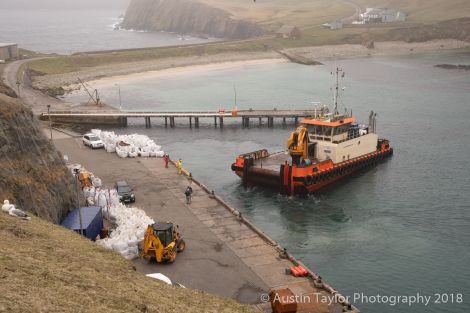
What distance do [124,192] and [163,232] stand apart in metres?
11.2

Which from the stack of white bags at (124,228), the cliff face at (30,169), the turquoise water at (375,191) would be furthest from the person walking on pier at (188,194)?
the cliff face at (30,169)

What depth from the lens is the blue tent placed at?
2989cm

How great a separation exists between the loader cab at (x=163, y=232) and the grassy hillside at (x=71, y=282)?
4.80 m

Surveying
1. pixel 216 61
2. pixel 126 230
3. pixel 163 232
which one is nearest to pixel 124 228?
pixel 126 230

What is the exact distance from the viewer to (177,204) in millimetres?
38531

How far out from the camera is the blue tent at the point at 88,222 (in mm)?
29891

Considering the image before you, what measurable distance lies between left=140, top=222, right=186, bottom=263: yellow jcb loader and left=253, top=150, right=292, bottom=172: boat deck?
66.8ft

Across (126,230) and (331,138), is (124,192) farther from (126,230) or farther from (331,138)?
Result: (331,138)

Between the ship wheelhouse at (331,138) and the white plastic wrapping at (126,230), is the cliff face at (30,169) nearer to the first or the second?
the white plastic wrapping at (126,230)

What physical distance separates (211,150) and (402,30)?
137326mm

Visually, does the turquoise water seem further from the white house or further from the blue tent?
the white house

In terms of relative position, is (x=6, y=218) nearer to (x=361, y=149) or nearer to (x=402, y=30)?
(x=361, y=149)

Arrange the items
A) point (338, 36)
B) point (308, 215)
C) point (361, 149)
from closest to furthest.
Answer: point (308, 215) < point (361, 149) < point (338, 36)

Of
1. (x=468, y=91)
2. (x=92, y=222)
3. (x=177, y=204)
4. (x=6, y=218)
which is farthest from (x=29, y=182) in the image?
(x=468, y=91)
